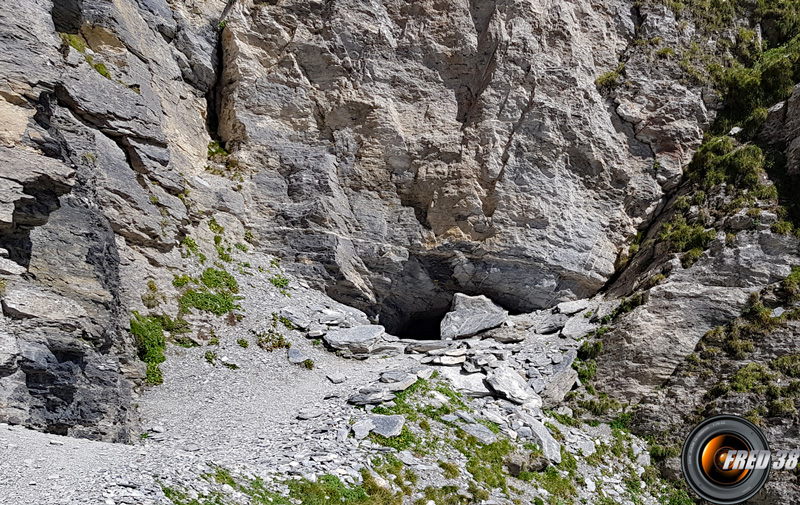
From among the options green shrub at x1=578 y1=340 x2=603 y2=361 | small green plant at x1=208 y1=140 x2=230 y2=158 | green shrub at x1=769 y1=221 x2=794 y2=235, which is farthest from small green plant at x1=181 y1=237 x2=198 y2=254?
green shrub at x1=769 y1=221 x2=794 y2=235

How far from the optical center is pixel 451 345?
1861 centimetres

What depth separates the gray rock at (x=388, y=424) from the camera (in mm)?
12023

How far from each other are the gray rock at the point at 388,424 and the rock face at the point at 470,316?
793 centimetres

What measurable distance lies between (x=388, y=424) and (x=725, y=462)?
847 centimetres

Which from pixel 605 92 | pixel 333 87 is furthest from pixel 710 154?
pixel 333 87

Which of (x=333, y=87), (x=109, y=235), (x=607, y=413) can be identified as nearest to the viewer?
(x=109, y=235)

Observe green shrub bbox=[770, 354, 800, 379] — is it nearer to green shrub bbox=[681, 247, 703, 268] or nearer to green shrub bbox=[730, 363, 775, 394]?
green shrub bbox=[730, 363, 775, 394]

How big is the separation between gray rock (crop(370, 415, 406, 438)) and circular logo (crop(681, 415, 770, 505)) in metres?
7.53

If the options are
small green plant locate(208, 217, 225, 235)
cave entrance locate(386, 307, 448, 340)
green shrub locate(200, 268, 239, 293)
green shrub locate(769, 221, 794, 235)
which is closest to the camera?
green shrub locate(769, 221, 794, 235)

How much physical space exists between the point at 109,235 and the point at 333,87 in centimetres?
1327

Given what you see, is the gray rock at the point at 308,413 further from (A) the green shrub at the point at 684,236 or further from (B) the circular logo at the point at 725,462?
(A) the green shrub at the point at 684,236

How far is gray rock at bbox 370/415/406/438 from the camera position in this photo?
39.4 ft

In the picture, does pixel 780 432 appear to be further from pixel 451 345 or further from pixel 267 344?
pixel 267 344

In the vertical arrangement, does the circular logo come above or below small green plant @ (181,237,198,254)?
above
